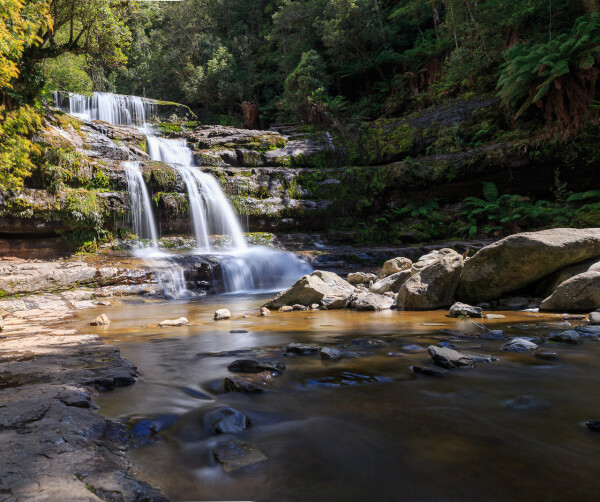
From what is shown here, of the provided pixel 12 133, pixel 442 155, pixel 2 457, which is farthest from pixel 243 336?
pixel 442 155

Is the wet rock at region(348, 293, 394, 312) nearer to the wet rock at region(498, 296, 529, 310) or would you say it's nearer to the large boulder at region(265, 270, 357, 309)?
the large boulder at region(265, 270, 357, 309)

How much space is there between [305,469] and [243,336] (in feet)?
9.51

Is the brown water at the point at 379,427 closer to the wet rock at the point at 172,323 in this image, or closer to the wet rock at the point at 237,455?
the wet rock at the point at 237,455

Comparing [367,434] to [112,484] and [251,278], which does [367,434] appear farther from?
[251,278]

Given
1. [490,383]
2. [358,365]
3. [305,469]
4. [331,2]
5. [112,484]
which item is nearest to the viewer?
[112,484]

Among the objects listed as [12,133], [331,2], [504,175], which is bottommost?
[504,175]

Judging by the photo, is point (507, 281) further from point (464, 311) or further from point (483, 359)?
point (483, 359)

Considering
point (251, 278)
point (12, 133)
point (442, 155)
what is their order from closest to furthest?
point (12, 133) → point (251, 278) → point (442, 155)

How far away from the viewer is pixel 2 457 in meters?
1.25

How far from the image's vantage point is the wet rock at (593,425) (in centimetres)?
165

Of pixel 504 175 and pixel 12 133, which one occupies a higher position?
pixel 12 133

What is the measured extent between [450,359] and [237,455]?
1840mm

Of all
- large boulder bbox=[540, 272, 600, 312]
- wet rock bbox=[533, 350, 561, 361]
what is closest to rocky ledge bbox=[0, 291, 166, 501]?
wet rock bbox=[533, 350, 561, 361]

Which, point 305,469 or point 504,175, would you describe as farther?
point 504,175
